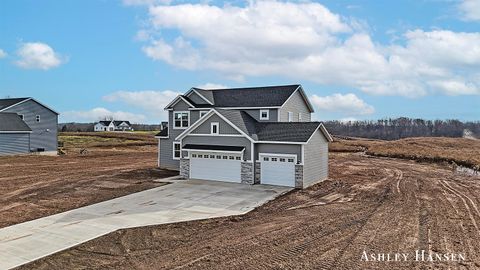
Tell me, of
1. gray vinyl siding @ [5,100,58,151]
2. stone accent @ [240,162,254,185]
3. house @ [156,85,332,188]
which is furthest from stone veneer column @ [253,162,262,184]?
gray vinyl siding @ [5,100,58,151]

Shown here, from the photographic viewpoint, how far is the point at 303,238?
10445mm

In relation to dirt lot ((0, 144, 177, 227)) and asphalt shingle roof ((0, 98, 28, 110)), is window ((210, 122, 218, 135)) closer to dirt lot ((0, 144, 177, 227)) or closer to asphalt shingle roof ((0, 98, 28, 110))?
dirt lot ((0, 144, 177, 227))

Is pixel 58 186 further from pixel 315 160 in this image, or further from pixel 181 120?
pixel 315 160

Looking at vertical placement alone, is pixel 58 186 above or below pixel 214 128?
below

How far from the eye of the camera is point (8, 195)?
17062mm

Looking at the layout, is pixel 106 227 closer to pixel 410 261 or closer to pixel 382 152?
pixel 410 261

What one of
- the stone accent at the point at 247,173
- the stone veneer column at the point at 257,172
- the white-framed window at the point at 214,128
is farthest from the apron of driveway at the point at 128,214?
the white-framed window at the point at 214,128

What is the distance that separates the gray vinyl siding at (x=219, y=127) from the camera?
2169 cm

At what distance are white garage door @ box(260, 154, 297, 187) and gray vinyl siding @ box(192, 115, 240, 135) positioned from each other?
258 centimetres

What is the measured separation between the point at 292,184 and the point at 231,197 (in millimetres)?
4415

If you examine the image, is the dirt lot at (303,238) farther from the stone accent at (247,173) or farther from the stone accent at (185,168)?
the stone accent at (185,168)

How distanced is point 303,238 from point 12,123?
3670 cm

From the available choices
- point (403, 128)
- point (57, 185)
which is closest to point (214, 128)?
point (57, 185)

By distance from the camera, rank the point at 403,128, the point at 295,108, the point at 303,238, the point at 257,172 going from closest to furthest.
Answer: the point at 303,238, the point at 257,172, the point at 295,108, the point at 403,128
